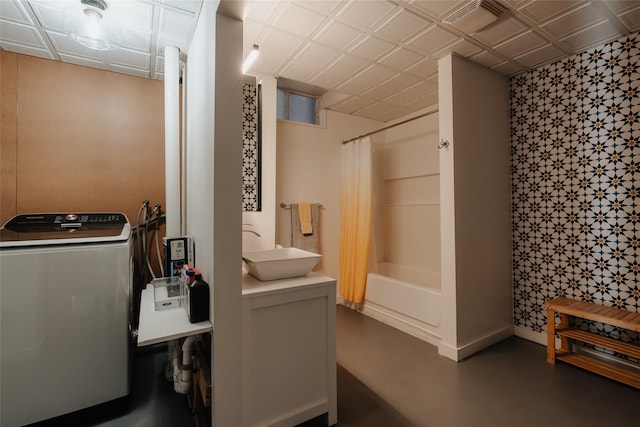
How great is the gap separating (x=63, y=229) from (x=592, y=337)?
373 centimetres

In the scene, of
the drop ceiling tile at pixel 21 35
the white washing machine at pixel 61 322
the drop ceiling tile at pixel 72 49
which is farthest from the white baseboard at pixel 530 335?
the drop ceiling tile at pixel 21 35

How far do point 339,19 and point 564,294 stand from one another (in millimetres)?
2776

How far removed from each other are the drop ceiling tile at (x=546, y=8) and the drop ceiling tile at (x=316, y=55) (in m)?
1.26

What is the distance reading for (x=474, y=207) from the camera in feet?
7.97

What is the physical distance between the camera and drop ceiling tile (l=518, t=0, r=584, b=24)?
1707 mm

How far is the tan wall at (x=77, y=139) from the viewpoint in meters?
2.13

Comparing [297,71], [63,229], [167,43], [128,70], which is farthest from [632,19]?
[63,229]

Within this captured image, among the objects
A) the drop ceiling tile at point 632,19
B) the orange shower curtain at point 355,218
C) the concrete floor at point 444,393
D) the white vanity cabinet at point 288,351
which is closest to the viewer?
the white vanity cabinet at point 288,351

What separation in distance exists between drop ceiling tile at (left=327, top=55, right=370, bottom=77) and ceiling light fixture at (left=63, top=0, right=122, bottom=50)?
157 cm

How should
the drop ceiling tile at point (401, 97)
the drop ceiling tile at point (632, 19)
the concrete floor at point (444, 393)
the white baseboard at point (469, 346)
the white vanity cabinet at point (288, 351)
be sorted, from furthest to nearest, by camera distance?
the drop ceiling tile at point (401, 97), the white baseboard at point (469, 346), the drop ceiling tile at point (632, 19), the concrete floor at point (444, 393), the white vanity cabinet at point (288, 351)

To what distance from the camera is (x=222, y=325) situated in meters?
1.28

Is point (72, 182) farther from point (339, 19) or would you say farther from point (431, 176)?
point (431, 176)

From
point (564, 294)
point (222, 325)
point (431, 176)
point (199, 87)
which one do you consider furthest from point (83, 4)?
point (564, 294)

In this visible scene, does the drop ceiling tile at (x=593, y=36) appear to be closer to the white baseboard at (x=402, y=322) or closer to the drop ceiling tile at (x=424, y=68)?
the drop ceiling tile at (x=424, y=68)
